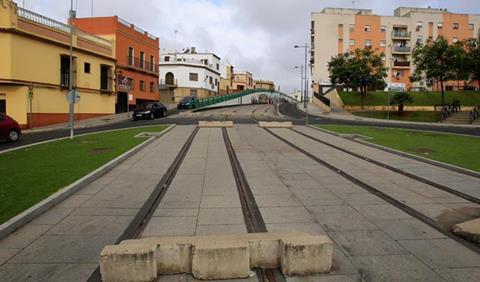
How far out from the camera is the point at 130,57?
44625 mm

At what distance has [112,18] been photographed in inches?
1636

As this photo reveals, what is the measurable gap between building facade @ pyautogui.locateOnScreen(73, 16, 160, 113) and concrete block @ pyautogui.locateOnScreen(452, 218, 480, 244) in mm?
36497

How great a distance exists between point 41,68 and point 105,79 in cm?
977

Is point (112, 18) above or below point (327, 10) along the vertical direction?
below

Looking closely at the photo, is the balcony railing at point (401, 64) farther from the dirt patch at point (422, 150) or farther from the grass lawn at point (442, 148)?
the dirt patch at point (422, 150)

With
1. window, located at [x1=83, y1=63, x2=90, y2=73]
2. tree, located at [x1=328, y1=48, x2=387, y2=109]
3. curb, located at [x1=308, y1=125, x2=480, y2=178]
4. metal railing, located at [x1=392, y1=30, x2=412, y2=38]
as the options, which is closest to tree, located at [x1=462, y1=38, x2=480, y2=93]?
tree, located at [x1=328, y1=48, x2=387, y2=109]

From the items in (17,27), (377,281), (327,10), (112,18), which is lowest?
(377,281)

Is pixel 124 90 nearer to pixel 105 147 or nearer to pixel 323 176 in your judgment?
pixel 105 147

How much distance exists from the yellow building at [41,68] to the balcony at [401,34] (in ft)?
189

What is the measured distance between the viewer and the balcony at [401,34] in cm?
7500

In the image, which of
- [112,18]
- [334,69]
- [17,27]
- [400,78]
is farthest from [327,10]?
[17,27]

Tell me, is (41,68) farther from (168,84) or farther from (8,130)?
(168,84)

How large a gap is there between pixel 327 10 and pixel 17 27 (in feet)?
207

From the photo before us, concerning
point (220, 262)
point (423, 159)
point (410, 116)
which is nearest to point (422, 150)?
point (423, 159)
